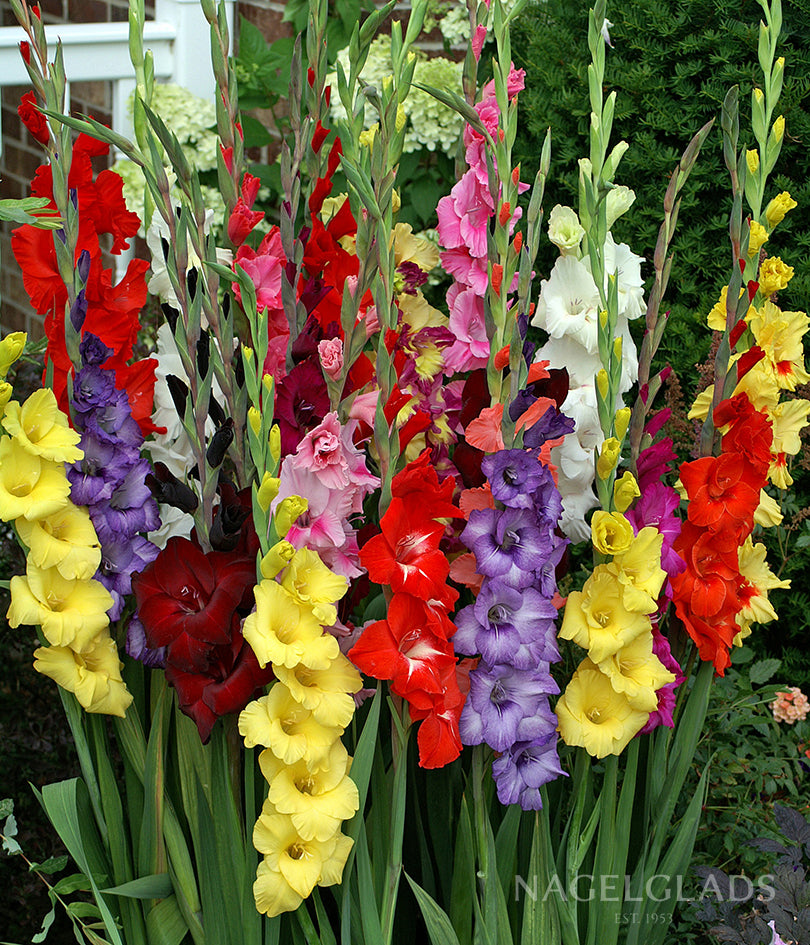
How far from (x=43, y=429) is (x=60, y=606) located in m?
0.20

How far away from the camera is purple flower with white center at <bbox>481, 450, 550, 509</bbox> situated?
41.9 inches

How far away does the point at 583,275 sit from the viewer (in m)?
1.27

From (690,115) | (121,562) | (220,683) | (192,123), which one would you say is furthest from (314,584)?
(192,123)

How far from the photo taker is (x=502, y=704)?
3.68ft

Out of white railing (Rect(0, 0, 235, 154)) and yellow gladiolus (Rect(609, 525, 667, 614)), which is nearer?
yellow gladiolus (Rect(609, 525, 667, 614))

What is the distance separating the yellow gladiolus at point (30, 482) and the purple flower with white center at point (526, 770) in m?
0.56

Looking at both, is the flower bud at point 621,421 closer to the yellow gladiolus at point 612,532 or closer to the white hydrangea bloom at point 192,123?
the yellow gladiolus at point 612,532

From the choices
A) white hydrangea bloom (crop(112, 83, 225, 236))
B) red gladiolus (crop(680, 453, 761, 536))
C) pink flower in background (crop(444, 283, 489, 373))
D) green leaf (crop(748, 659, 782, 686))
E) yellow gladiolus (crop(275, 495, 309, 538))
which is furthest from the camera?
white hydrangea bloom (crop(112, 83, 225, 236))

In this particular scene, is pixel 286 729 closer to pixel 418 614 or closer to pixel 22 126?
pixel 418 614

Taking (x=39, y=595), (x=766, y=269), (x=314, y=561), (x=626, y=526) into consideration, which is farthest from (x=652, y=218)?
(x=39, y=595)

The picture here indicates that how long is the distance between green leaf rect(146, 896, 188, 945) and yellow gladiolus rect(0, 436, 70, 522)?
0.51 meters

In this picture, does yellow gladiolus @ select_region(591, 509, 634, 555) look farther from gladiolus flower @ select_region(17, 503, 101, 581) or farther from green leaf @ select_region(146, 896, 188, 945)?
green leaf @ select_region(146, 896, 188, 945)

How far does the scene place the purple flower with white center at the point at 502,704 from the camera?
3.62 feet

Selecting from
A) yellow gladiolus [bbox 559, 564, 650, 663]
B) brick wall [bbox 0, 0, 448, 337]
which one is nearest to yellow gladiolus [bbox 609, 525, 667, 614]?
yellow gladiolus [bbox 559, 564, 650, 663]
